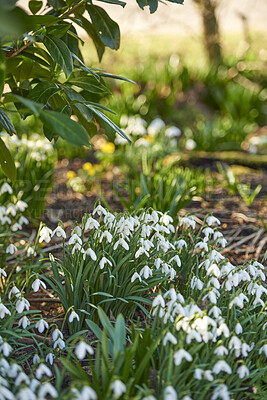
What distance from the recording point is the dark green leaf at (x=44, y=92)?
1.72 m

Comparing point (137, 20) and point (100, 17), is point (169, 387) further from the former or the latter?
point (137, 20)

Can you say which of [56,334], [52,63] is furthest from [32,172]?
[56,334]

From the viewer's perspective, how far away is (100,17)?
1.92 meters

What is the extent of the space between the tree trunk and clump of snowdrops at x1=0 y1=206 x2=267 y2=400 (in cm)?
558

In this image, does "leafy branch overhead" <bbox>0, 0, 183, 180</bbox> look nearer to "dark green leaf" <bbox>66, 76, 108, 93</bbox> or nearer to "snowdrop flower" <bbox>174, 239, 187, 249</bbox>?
"dark green leaf" <bbox>66, 76, 108, 93</bbox>

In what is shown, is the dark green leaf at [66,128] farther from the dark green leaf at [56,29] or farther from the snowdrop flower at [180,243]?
the snowdrop flower at [180,243]

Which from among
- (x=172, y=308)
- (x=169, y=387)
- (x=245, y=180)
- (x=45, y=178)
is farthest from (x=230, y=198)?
(x=169, y=387)

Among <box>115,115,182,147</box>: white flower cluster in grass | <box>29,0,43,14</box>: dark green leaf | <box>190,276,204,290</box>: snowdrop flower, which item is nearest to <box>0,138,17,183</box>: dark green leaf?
<box>29,0,43,14</box>: dark green leaf

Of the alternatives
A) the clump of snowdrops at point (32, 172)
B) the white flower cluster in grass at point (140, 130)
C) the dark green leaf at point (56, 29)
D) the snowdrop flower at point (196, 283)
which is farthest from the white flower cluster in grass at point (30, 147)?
the snowdrop flower at point (196, 283)

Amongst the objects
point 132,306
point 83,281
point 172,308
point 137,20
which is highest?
point 137,20

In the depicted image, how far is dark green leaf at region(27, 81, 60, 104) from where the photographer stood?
1720mm

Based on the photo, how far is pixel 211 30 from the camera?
23.5 ft

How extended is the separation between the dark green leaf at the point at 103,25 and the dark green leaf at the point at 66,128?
2.38 feet

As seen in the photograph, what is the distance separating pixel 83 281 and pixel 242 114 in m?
4.53
